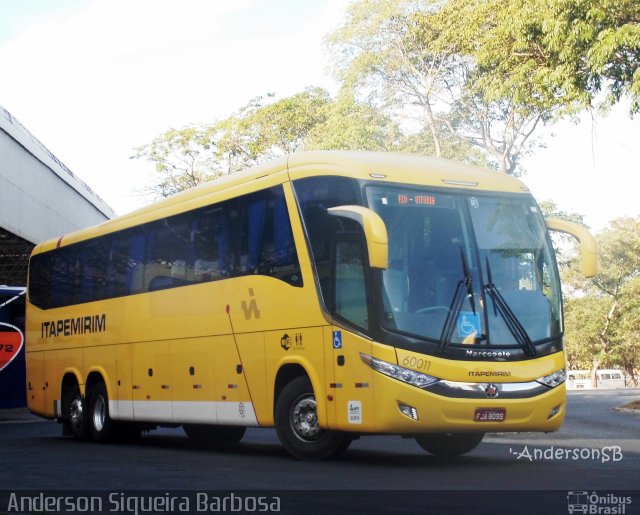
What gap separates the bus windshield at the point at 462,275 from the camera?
13.3 m

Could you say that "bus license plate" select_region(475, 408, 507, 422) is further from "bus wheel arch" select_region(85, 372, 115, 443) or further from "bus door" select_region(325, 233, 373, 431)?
"bus wheel arch" select_region(85, 372, 115, 443)

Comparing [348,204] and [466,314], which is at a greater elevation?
[348,204]

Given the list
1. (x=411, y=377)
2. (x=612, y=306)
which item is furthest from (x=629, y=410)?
(x=612, y=306)

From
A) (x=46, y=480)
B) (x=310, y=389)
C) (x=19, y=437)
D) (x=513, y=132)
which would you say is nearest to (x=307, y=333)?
(x=310, y=389)

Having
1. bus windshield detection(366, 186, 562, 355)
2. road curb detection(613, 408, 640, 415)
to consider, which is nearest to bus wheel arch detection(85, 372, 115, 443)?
bus windshield detection(366, 186, 562, 355)

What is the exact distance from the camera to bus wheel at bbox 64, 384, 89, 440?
67.1 ft

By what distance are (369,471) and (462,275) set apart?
2.36m

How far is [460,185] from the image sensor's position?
47.0 ft

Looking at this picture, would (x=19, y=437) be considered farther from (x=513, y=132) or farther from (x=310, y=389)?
(x=513, y=132)

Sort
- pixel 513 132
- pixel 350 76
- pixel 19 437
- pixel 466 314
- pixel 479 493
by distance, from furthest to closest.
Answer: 1. pixel 350 76
2. pixel 513 132
3. pixel 19 437
4. pixel 466 314
5. pixel 479 493

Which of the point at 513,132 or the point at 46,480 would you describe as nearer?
the point at 46,480

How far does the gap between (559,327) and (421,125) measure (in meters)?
27.6

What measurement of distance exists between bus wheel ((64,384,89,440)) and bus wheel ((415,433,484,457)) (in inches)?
275

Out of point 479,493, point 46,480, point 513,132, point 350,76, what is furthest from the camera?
point 350,76
